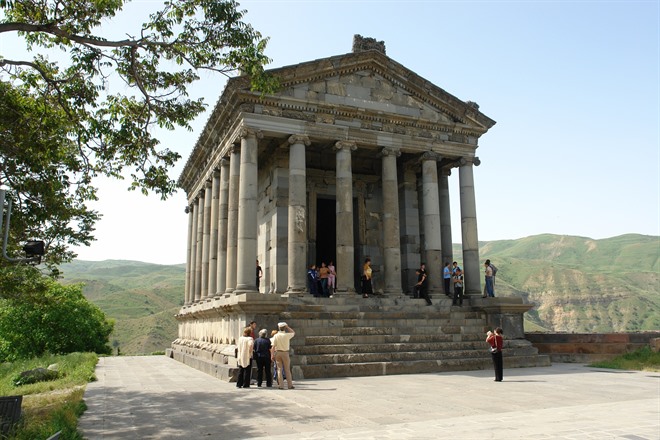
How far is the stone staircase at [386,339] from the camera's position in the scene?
48.4 ft

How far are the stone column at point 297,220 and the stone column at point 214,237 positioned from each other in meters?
5.49

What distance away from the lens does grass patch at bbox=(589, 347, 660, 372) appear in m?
16.1

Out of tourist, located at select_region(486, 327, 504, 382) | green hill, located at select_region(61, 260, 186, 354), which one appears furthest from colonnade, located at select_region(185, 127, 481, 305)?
green hill, located at select_region(61, 260, 186, 354)

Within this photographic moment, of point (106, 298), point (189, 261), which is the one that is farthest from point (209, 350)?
point (106, 298)

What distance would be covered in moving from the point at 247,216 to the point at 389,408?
9.90 meters

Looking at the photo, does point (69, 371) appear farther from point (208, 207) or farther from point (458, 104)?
point (458, 104)

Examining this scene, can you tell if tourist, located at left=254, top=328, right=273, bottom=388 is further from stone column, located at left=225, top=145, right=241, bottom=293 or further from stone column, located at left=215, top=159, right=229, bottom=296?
stone column, located at left=215, top=159, right=229, bottom=296

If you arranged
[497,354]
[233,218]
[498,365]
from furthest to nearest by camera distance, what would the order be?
[233,218] → [497,354] → [498,365]

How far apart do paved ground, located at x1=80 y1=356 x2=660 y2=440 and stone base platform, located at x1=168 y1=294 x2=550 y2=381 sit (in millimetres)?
980

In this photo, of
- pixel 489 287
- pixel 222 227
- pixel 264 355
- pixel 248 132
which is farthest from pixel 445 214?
pixel 264 355

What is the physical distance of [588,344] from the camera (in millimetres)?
18609

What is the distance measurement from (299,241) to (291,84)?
19.6 ft

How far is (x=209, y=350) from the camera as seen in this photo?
18.4 metres

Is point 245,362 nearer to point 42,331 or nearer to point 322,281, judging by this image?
point 322,281
